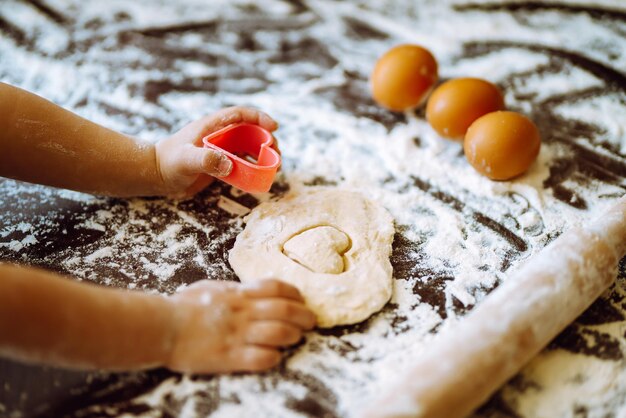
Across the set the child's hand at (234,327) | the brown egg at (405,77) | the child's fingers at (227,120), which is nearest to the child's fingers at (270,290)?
the child's hand at (234,327)

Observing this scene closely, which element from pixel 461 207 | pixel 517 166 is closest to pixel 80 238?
pixel 461 207

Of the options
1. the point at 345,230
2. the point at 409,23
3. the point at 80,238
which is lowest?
the point at 80,238

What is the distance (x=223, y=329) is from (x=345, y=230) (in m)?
0.34

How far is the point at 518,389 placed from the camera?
0.87m

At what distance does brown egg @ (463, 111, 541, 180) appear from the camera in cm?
116

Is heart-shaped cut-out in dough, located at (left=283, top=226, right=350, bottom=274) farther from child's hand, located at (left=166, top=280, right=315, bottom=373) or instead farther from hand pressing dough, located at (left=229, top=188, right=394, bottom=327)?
child's hand, located at (left=166, top=280, right=315, bottom=373)

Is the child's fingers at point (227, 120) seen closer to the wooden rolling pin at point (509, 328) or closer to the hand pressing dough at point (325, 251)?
the hand pressing dough at point (325, 251)

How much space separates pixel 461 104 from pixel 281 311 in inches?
27.3

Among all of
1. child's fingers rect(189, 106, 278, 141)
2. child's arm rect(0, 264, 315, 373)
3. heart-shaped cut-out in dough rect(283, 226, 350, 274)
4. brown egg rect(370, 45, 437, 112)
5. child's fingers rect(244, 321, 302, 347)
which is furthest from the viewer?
brown egg rect(370, 45, 437, 112)

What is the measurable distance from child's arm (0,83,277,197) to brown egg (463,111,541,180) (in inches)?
18.0

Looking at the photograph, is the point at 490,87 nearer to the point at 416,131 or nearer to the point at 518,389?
the point at 416,131

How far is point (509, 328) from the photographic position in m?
0.84

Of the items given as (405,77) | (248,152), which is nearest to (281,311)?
(248,152)

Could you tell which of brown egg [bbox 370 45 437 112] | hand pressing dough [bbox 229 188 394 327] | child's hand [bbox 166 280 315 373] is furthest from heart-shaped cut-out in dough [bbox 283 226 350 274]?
brown egg [bbox 370 45 437 112]
